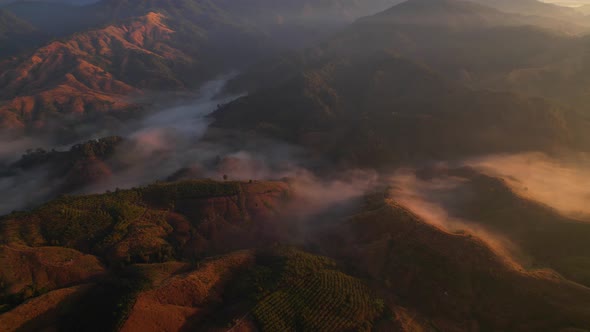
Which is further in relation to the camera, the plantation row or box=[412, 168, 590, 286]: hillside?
box=[412, 168, 590, 286]: hillside

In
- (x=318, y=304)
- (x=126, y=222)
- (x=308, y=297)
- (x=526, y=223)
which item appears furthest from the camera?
(x=126, y=222)

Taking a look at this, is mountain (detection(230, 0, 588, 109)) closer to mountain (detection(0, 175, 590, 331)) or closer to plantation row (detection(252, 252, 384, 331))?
mountain (detection(0, 175, 590, 331))

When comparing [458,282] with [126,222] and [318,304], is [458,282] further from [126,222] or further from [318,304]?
[126,222]

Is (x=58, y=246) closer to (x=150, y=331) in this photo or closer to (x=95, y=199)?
(x=95, y=199)

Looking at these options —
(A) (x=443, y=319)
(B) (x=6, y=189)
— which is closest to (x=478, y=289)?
(A) (x=443, y=319)

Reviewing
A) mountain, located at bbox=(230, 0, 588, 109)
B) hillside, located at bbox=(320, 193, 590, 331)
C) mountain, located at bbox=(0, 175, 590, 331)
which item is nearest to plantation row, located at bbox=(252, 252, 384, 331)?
mountain, located at bbox=(0, 175, 590, 331)

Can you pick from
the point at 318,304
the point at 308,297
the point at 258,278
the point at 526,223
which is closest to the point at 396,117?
the point at 526,223

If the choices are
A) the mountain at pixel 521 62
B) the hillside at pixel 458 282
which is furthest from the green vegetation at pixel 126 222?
the mountain at pixel 521 62

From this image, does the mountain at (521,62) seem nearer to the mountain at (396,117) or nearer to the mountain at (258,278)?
the mountain at (396,117)
